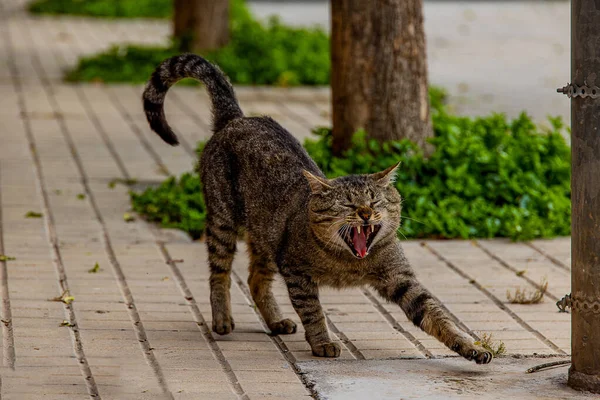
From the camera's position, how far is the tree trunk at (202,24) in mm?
14906

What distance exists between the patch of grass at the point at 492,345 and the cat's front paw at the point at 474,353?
9 centimetres

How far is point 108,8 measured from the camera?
22.2 m

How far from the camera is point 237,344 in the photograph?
5.55 meters

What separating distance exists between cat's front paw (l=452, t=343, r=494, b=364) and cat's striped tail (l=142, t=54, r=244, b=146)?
201 cm

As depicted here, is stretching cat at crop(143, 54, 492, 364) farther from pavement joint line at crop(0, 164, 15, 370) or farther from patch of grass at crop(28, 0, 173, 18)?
patch of grass at crop(28, 0, 173, 18)

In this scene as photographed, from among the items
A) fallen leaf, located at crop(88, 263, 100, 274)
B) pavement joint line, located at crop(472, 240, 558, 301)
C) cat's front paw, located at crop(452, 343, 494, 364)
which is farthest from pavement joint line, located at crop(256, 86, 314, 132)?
cat's front paw, located at crop(452, 343, 494, 364)

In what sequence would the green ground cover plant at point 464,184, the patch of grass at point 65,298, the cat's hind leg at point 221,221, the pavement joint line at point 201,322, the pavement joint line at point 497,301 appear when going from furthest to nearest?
the green ground cover plant at point 464,184, the patch of grass at point 65,298, the cat's hind leg at point 221,221, the pavement joint line at point 497,301, the pavement joint line at point 201,322

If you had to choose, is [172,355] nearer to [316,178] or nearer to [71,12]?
[316,178]

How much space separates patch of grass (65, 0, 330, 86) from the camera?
46.2 ft

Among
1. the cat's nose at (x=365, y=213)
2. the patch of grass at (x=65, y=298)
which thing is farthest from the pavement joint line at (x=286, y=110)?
the cat's nose at (x=365, y=213)

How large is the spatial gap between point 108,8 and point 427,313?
59.1 feet

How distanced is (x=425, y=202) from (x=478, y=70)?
7.71 meters

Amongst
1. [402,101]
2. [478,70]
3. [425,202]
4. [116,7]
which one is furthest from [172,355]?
[116,7]

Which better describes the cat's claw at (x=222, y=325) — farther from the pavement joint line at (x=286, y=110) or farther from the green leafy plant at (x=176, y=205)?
the pavement joint line at (x=286, y=110)
